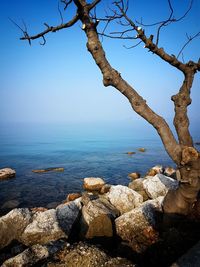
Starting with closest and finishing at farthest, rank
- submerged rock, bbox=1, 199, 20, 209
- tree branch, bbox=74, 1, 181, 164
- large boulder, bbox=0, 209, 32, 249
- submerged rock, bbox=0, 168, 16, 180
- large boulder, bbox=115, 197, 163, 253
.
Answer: tree branch, bbox=74, 1, 181, 164 < large boulder, bbox=115, 197, 163, 253 < large boulder, bbox=0, 209, 32, 249 < submerged rock, bbox=1, 199, 20, 209 < submerged rock, bbox=0, 168, 16, 180

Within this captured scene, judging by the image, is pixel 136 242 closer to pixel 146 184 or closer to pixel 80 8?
pixel 146 184

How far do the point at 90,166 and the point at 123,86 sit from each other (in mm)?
19742

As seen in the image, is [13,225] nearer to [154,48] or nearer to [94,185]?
[154,48]

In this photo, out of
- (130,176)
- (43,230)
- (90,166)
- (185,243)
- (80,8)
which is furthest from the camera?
(90,166)

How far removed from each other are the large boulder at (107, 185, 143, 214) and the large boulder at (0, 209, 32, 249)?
151 inches

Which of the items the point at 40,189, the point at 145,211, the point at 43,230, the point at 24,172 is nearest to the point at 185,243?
the point at 145,211

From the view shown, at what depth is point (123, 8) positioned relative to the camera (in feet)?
18.6

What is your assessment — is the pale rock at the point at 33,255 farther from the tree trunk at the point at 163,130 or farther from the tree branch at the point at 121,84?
the tree branch at the point at 121,84

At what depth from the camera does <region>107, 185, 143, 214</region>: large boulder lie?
859cm

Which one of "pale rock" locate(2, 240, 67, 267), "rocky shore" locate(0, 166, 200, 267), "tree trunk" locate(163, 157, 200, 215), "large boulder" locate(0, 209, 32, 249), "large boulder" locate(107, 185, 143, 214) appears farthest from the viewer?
"large boulder" locate(107, 185, 143, 214)

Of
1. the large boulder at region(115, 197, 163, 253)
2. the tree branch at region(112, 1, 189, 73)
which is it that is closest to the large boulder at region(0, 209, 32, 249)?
the large boulder at region(115, 197, 163, 253)

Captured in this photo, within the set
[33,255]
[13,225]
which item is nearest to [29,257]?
[33,255]

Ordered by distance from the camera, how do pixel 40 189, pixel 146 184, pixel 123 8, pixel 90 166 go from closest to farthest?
1. pixel 123 8
2. pixel 146 184
3. pixel 40 189
4. pixel 90 166

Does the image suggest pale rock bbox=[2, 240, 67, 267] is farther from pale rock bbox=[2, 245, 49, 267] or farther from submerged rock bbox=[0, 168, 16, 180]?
submerged rock bbox=[0, 168, 16, 180]
